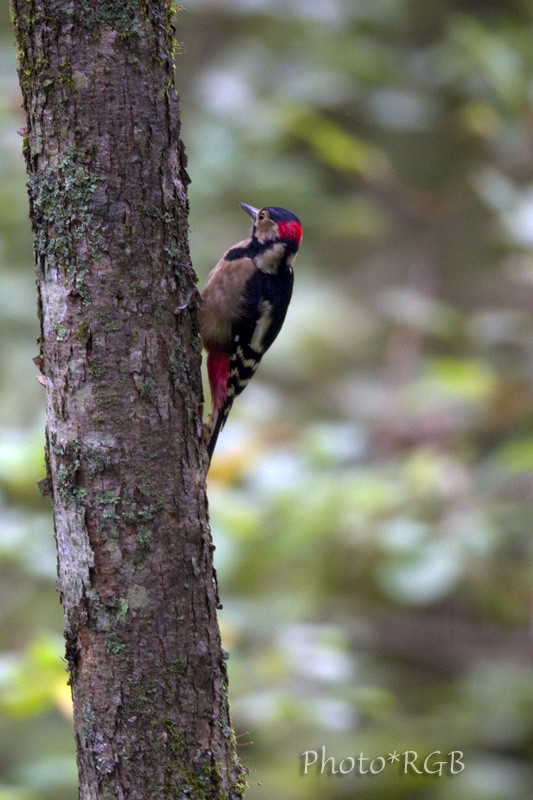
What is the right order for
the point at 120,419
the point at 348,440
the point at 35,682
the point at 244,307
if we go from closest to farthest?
the point at 120,419 < the point at 35,682 < the point at 244,307 < the point at 348,440

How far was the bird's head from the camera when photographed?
319 centimetres

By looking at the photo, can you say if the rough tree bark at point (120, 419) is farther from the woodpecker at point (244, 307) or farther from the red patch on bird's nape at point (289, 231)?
the red patch on bird's nape at point (289, 231)

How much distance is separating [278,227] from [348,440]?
914 millimetres

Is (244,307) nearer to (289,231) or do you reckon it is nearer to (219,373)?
(219,373)

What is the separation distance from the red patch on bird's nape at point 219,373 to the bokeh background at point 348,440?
334mm

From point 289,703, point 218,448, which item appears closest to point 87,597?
point 289,703

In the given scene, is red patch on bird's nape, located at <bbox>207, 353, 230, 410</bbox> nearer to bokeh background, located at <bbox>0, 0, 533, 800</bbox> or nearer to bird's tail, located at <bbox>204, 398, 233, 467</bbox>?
bird's tail, located at <bbox>204, 398, 233, 467</bbox>

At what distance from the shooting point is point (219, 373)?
3076 mm

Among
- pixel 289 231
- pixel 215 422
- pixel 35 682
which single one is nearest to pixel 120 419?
pixel 35 682

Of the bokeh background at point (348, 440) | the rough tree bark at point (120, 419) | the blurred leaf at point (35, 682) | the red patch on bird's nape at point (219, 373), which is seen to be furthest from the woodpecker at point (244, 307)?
the rough tree bark at point (120, 419)

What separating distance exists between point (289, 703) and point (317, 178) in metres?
3.92

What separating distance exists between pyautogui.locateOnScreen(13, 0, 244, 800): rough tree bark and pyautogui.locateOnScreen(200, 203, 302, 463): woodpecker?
1.30 meters

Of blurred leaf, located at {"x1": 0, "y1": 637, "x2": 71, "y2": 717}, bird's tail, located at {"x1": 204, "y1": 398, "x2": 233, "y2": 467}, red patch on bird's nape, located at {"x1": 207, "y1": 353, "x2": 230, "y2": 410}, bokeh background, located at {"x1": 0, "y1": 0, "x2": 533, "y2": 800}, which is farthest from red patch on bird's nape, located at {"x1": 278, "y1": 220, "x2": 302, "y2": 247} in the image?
blurred leaf, located at {"x1": 0, "y1": 637, "x2": 71, "y2": 717}

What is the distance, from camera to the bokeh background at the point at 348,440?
3.09 m
